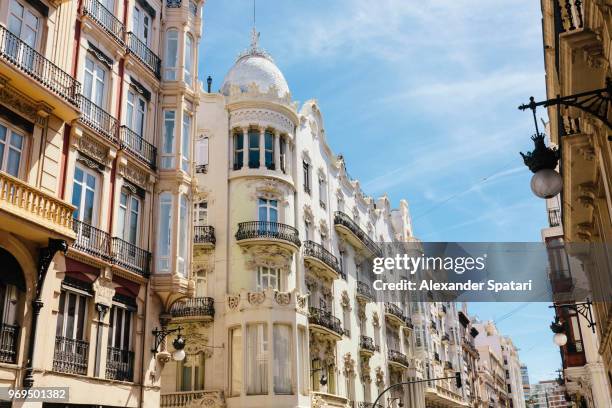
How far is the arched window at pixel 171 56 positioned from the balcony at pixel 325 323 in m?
15.1

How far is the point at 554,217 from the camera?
38812 millimetres

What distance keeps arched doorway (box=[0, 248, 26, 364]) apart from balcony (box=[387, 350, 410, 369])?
34790mm

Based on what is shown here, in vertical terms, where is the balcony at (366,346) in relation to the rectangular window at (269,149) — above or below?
below

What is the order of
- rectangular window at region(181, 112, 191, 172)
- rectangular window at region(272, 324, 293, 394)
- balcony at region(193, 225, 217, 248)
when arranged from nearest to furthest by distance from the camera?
rectangular window at region(181, 112, 191, 172)
rectangular window at region(272, 324, 293, 394)
balcony at region(193, 225, 217, 248)

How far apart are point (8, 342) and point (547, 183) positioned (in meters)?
12.1

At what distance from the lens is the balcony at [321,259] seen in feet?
112

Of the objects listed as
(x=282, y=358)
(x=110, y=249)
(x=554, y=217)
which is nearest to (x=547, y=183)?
(x=110, y=249)

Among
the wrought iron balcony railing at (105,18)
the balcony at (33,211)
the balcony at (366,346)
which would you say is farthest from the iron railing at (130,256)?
the balcony at (366,346)

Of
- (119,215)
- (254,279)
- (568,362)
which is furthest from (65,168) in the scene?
(568,362)

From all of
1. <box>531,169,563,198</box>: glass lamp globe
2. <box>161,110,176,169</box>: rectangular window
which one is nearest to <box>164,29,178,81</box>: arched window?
<box>161,110,176,169</box>: rectangular window

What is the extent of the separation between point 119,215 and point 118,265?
1.76m

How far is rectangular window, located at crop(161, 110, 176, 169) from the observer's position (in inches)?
837

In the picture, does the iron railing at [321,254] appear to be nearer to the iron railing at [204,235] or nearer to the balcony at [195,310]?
the iron railing at [204,235]

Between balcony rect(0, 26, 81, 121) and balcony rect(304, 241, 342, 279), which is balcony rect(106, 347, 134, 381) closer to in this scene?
balcony rect(0, 26, 81, 121)
